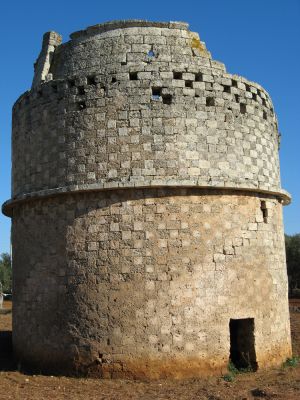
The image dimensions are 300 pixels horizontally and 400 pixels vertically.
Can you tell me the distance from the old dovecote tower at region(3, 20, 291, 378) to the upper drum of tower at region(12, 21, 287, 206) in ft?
0.09

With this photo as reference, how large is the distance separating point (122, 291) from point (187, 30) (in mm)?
5676

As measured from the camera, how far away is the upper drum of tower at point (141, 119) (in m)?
9.55

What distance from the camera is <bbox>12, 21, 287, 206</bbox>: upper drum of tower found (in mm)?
9547

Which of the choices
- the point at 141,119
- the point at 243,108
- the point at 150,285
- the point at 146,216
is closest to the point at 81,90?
the point at 141,119

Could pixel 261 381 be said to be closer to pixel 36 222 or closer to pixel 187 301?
pixel 187 301

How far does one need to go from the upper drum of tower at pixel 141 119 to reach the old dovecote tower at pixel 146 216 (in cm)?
3

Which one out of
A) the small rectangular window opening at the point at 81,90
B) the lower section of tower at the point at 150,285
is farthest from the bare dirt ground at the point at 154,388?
the small rectangular window opening at the point at 81,90

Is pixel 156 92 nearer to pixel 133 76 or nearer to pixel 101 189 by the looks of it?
pixel 133 76

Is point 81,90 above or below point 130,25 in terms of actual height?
below

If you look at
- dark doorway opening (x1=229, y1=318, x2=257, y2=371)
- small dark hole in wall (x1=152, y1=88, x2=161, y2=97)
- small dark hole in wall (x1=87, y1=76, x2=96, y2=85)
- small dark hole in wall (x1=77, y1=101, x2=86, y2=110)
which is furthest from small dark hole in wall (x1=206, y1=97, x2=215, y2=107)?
dark doorway opening (x1=229, y1=318, x2=257, y2=371)

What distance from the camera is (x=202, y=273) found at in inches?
368

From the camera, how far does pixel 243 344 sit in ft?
32.6

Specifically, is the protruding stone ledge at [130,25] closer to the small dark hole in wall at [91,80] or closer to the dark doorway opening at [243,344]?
the small dark hole in wall at [91,80]

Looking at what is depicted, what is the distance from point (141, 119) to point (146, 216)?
1906mm
